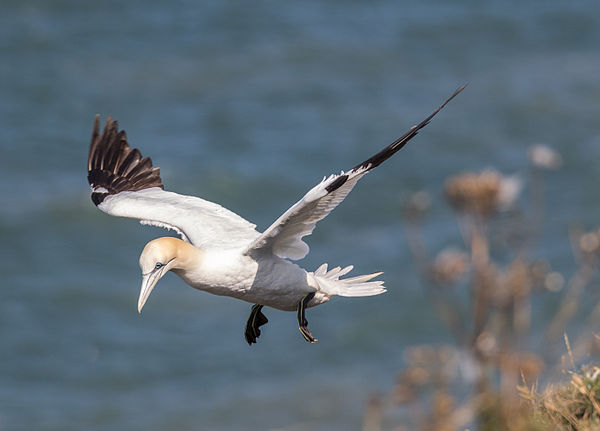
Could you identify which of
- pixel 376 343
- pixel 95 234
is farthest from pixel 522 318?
pixel 95 234

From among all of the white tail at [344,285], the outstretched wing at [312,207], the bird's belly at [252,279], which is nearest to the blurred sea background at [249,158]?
the white tail at [344,285]

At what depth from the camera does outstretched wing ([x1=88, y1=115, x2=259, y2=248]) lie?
744 cm

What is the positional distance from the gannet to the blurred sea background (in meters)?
7.79

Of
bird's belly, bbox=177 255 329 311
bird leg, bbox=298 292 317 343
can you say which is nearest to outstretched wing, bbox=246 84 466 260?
bird's belly, bbox=177 255 329 311

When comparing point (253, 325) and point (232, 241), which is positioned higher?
point (232, 241)

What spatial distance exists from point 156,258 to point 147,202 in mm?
1676

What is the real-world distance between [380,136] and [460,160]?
2.16 meters

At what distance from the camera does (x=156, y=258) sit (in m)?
6.32

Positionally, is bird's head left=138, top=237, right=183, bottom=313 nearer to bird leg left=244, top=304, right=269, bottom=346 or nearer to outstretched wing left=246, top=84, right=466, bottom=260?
outstretched wing left=246, top=84, right=466, bottom=260

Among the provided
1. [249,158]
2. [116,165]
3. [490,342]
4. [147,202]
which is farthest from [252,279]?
[249,158]

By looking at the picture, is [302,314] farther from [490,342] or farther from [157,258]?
[490,342]

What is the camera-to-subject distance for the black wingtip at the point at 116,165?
27.9 feet

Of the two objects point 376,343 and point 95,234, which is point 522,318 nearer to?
point 376,343

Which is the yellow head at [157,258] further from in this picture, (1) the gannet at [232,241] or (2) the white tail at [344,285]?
(2) the white tail at [344,285]
